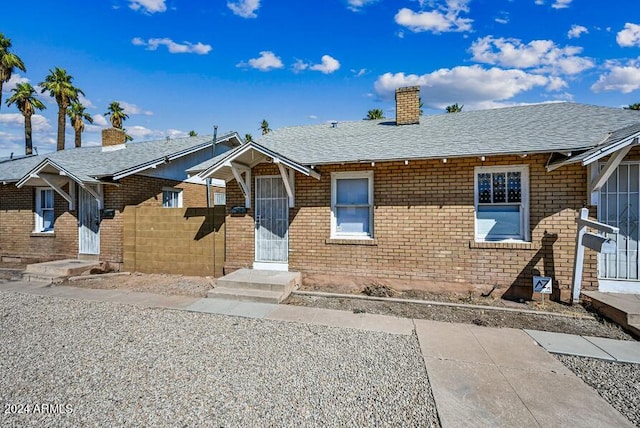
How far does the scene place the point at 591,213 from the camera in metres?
6.36

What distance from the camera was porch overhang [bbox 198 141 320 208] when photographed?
7.39 meters

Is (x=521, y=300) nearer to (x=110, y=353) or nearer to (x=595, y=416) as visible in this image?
(x=595, y=416)

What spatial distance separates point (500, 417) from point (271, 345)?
3106mm

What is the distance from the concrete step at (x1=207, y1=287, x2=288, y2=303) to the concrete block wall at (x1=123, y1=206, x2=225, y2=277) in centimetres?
186

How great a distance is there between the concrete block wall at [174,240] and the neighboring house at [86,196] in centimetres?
65

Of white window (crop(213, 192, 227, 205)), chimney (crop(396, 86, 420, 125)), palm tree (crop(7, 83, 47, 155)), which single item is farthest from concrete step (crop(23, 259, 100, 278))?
palm tree (crop(7, 83, 47, 155))

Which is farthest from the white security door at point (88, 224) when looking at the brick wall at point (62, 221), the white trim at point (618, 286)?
the white trim at point (618, 286)

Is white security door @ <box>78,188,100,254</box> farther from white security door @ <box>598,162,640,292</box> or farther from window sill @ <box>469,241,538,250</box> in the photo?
white security door @ <box>598,162,640,292</box>

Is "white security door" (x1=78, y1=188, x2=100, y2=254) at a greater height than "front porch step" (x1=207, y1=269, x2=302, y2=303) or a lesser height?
greater

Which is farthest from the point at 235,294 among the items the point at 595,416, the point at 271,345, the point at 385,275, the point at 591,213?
the point at 591,213

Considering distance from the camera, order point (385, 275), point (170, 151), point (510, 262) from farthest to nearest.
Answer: point (170, 151), point (385, 275), point (510, 262)

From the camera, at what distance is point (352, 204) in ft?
26.2

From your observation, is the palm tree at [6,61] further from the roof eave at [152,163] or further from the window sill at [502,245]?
the window sill at [502,245]

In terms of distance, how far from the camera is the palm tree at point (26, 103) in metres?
26.8
